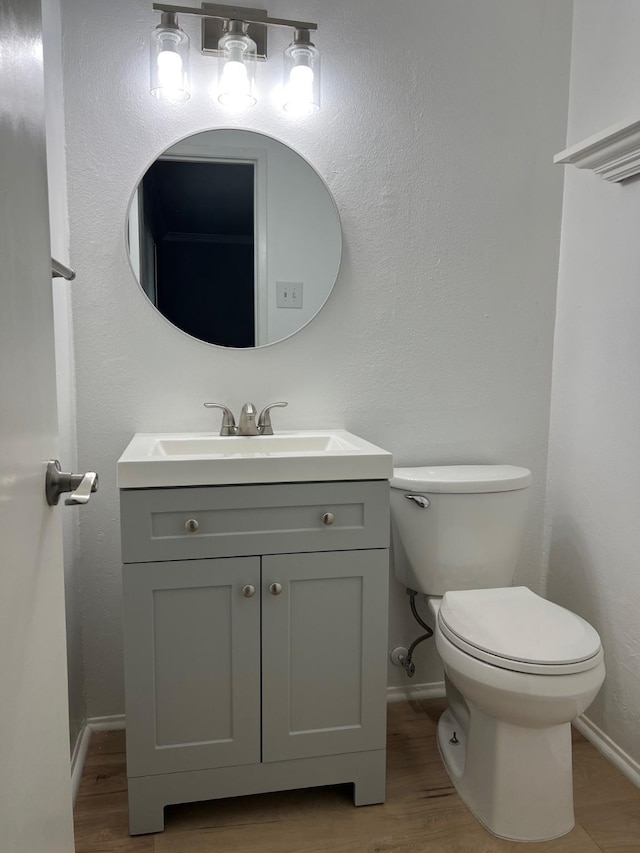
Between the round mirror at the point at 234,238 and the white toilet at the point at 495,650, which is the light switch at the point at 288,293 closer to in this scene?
the round mirror at the point at 234,238

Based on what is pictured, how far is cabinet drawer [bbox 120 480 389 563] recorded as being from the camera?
142cm

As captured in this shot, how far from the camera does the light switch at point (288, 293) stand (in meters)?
1.89

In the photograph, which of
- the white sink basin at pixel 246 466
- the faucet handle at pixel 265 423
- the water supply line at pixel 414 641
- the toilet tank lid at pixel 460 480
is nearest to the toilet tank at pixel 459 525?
the toilet tank lid at pixel 460 480

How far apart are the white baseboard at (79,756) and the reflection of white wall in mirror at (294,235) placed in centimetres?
124

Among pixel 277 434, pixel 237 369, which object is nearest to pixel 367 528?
pixel 277 434

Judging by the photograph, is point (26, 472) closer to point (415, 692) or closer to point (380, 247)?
point (380, 247)

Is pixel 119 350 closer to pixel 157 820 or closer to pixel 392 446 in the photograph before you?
pixel 392 446

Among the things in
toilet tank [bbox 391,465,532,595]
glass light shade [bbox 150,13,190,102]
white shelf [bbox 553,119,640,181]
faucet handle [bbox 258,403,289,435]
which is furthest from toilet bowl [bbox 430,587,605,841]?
glass light shade [bbox 150,13,190,102]

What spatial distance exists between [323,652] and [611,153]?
1.44 meters

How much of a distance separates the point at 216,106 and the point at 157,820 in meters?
1.87

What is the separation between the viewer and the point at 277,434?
6.13 ft

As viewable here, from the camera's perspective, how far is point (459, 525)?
5.79ft

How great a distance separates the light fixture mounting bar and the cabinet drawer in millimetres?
1280

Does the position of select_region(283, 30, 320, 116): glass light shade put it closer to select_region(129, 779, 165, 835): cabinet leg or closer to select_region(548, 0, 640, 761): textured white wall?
select_region(548, 0, 640, 761): textured white wall
